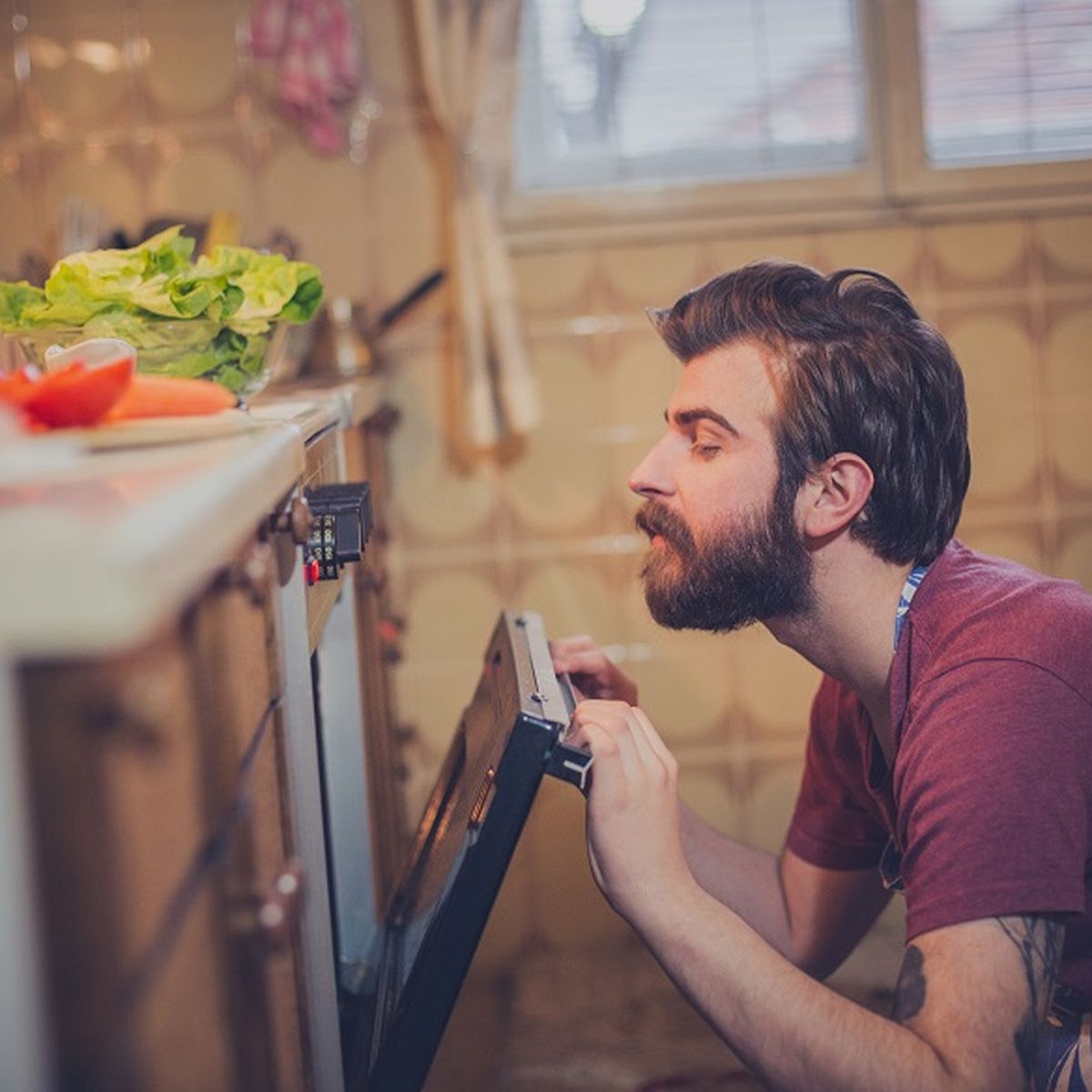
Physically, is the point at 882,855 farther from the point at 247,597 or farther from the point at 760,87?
the point at 760,87

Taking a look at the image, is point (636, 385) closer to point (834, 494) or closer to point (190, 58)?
point (190, 58)

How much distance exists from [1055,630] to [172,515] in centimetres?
84

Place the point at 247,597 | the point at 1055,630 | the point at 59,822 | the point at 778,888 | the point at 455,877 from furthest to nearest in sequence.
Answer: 1. the point at 778,888
2. the point at 1055,630
3. the point at 455,877
4. the point at 247,597
5. the point at 59,822

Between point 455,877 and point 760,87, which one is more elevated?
point 760,87

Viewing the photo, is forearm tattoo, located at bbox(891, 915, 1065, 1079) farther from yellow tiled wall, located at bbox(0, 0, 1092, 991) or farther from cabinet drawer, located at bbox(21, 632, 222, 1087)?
yellow tiled wall, located at bbox(0, 0, 1092, 991)

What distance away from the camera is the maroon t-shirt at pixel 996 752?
1084 millimetres

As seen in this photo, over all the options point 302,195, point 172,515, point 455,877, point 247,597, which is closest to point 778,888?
point 455,877

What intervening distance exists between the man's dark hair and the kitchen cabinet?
0.55 meters

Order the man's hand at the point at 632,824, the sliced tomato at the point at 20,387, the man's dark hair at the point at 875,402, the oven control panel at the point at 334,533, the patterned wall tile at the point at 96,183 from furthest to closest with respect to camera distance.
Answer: the patterned wall tile at the point at 96,183, the man's dark hair at the point at 875,402, the oven control panel at the point at 334,533, the man's hand at the point at 632,824, the sliced tomato at the point at 20,387

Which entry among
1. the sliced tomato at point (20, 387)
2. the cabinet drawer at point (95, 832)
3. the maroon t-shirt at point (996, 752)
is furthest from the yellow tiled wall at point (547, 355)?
the cabinet drawer at point (95, 832)

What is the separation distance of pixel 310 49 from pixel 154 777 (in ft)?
6.86

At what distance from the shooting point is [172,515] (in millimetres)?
559

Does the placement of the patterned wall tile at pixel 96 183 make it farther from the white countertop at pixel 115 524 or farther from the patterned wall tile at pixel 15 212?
the white countertop at pixel 115 524

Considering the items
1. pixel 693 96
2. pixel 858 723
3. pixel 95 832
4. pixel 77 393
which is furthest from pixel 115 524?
pixel 693 96
